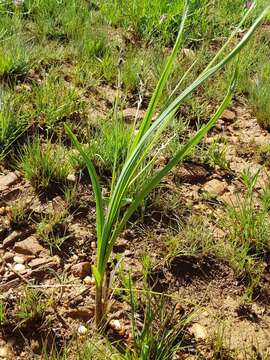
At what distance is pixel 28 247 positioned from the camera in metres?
1.96

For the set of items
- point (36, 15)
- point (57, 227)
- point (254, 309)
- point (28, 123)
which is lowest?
point (254, 309)

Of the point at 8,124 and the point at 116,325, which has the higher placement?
the point at 8,124

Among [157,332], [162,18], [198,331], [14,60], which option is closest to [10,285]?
[157,332]

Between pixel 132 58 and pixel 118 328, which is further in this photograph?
pixel 132 58

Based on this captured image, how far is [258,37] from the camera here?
144 inches

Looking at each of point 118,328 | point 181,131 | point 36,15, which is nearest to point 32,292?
point 118,328

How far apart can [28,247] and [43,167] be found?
40 centimetres

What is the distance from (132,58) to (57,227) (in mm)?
1478

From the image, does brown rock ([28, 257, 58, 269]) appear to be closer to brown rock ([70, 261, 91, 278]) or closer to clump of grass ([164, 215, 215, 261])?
brown rock ([70, 261, 91, 278])

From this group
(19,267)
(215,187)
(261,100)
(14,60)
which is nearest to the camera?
(19,267)

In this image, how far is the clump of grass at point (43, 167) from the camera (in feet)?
7.18

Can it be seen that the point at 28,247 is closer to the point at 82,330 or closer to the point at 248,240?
the point at 82,330

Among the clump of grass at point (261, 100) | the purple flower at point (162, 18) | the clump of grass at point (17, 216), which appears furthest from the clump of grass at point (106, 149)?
the purple flower at point (162, 18)

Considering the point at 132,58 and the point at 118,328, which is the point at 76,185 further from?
the point at 132,58
